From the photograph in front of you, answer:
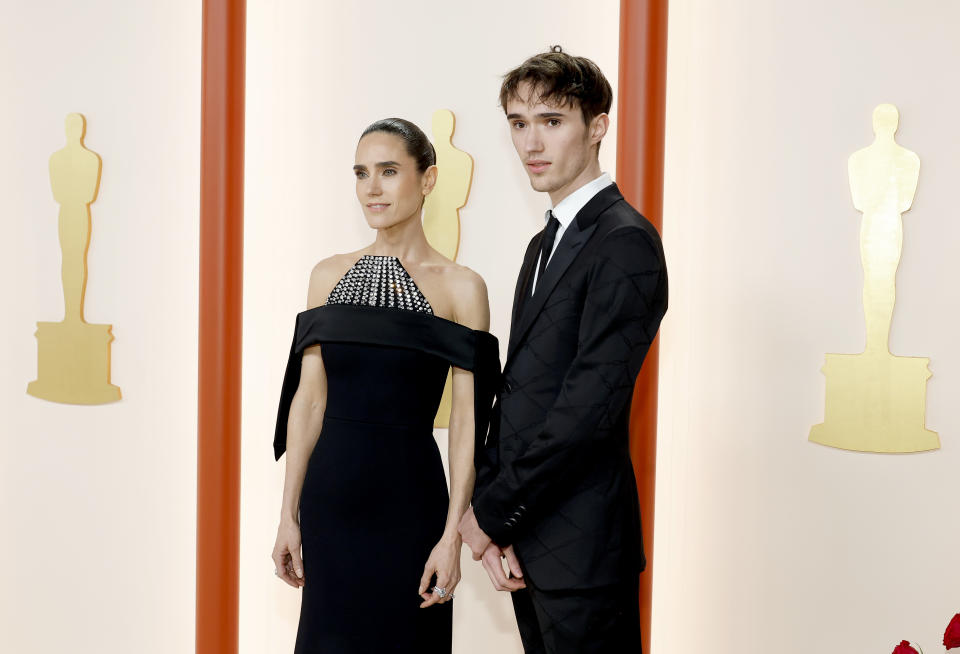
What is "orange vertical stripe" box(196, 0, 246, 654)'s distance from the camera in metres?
2.81

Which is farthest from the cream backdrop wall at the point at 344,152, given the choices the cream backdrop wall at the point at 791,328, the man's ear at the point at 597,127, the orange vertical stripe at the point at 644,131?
the man's ear at the point at 597,127

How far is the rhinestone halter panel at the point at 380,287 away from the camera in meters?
2.02

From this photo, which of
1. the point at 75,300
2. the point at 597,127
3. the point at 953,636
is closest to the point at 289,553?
the point at 597,127

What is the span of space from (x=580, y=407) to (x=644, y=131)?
1.25m

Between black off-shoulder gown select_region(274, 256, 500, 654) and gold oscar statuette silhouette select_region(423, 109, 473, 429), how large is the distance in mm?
773

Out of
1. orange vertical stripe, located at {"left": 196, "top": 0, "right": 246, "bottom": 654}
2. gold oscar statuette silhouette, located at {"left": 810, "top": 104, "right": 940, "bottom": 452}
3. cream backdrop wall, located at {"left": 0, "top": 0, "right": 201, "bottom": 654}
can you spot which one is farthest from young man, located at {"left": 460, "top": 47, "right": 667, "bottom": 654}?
cream backdrop wall, located at {"left": 0, "top": 0, "right": 201, "bottom": 654}

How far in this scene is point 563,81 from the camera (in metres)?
1.76

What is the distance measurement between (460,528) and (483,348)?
42 centimetres

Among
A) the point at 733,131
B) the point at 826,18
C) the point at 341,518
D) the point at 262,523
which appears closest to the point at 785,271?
the point at 733,131

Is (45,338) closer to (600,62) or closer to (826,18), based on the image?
(600,62)

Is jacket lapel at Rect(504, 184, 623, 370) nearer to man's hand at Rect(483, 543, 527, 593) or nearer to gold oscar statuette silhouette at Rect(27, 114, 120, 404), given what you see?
man's hand at Rect(483, 543, 527, 593)

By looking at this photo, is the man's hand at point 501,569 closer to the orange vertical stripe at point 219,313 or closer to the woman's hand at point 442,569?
the woman's hand at point 442,569

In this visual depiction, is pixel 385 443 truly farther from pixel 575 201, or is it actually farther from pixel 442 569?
pixel 575 201

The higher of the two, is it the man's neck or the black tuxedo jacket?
the man's neck
